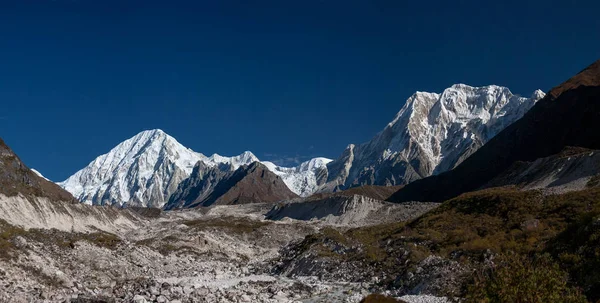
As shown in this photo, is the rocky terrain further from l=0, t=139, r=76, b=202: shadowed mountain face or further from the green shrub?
the green shrub

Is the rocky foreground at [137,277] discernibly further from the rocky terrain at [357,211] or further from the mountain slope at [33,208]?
the rocky terrain at [357,211]

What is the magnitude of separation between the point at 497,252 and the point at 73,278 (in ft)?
114

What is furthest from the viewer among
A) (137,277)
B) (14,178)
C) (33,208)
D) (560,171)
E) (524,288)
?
(14,178)

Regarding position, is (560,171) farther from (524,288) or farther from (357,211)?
(524,288)

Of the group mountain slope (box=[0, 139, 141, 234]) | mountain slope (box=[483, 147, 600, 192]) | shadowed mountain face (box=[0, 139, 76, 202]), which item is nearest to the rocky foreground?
mountain slope (box=[0, 139, 141, 234])

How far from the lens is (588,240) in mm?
33281

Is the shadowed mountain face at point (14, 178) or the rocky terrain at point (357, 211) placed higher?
the shadowed mountain face at point (14, 178)

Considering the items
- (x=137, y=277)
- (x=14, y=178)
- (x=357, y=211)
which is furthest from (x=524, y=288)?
(x=357, y=211)

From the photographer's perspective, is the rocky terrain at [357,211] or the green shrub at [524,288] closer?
the green shrub at [524,288]

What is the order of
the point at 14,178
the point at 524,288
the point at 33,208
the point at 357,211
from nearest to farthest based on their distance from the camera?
the point at 524,288, the point at 33,208, the point at 14,178, the point at 357,211

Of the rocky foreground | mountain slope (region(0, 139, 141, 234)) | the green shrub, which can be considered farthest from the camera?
mountain slope (region(0, 139, 141, 234))

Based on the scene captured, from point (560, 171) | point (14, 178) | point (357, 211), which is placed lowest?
point (560, 171)

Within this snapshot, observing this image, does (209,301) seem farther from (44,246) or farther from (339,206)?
(339,206)

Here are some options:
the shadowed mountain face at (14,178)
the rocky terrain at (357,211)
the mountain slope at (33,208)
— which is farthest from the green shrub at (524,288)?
the rocky terrain at (357,211)
